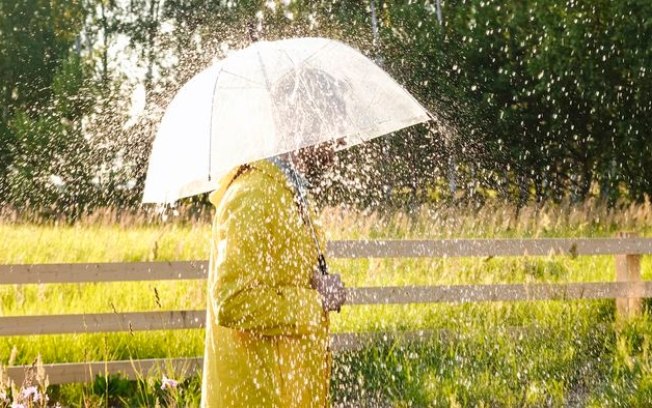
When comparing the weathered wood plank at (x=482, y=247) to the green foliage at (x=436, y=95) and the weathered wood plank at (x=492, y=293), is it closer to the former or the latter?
the weathered wood plank at (x=492, y=293)

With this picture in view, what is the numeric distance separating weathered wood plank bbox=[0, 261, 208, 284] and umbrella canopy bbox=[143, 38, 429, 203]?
9.85ft

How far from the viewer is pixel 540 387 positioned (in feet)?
21.4

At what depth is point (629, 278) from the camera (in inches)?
327

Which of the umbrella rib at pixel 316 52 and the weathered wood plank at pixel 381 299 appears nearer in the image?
the umbrella rib at pixel 316 52

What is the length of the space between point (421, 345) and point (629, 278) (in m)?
2.25

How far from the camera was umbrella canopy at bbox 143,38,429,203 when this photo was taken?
11.0ft

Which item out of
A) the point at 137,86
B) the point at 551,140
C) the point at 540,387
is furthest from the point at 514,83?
the point at 540,387

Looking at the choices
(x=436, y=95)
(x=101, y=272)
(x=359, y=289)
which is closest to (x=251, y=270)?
(x=101, y=272)

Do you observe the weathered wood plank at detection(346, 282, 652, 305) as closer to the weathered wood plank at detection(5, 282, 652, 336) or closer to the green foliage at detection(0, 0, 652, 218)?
the weathered wood plank at detection(5, 282, 652, 336)

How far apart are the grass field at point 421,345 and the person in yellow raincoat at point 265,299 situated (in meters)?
2.54

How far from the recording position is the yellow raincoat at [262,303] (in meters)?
2.91

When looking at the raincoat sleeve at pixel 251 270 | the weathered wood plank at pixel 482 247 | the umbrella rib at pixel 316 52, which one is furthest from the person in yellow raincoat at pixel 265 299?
the weathered wood plank at pixel 482 247

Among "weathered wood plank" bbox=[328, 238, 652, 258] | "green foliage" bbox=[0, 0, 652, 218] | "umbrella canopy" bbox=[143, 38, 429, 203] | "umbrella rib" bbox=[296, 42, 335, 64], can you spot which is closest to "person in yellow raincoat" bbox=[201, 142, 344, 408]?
"umbrella canopy" bbox=[143, 38, 429, 203]

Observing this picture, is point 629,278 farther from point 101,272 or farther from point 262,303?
point 262,303
